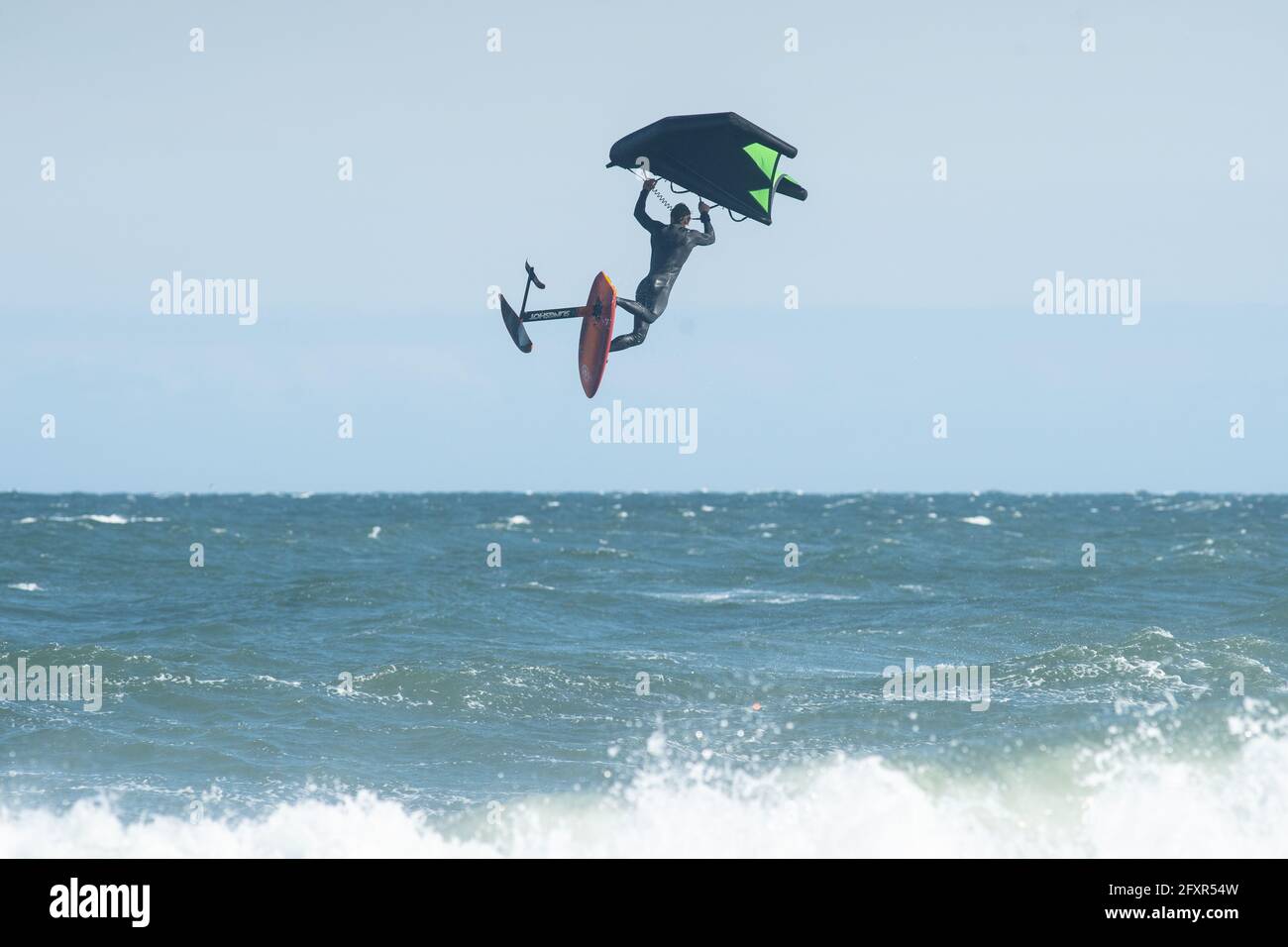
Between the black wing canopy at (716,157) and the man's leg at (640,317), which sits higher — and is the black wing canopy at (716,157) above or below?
above

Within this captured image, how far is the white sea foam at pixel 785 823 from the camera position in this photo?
10.9 meters

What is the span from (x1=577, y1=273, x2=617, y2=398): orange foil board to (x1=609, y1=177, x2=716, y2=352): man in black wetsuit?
198 mm

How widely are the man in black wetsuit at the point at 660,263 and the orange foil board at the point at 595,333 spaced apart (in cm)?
20

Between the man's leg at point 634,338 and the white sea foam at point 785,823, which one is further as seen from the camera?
the man's leg at point 634,338

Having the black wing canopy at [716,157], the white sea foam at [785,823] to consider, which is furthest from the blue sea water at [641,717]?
the black wing canopy at [716,157]

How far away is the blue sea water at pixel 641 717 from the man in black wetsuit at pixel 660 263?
427 cm

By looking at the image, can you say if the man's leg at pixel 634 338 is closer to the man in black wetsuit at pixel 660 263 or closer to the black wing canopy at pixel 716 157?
the man in black wetsuit at pixel 660 263

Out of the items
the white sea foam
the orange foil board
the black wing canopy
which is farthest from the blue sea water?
the black wing canopy

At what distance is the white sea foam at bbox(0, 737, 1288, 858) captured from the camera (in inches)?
429

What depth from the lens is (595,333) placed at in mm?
11438

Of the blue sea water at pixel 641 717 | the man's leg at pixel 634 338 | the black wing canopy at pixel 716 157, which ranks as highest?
the black wing canopy at pixel 716 157

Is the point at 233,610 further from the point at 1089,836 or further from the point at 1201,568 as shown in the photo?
the point at 1201,568
